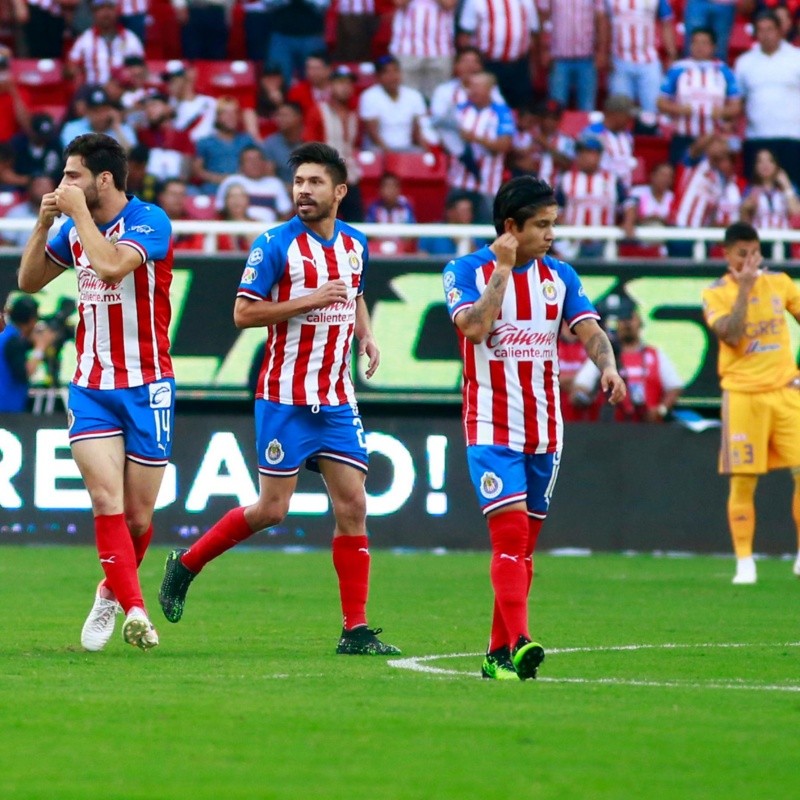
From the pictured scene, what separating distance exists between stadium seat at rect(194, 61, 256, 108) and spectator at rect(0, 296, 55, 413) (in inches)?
211

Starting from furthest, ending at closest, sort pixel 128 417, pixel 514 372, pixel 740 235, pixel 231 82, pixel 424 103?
1. pixel 231 82
2. pixel 424 103
3. pixel 740 235
4. pixel 128 417
5. pixel 514 372

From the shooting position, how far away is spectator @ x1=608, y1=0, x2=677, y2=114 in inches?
816

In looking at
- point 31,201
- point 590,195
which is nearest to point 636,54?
point 590,195

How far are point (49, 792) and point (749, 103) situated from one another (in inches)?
633

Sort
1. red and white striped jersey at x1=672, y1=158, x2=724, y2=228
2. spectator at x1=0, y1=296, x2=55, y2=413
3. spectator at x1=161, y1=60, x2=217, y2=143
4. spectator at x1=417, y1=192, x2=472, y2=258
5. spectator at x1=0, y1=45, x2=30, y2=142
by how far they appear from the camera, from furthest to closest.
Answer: spectator at x1=0, y1=45, x2=30, y2=142 < spectator at x1=161, y1=60, x2=217, y2=143 < red and white striped jersey at x1=672, y1=158, x2=724, y2=228 < spectator at x1=417, y1=192, x2=472, y2=258 < spectator at x1=0, y1=296, x2=55, y2=413

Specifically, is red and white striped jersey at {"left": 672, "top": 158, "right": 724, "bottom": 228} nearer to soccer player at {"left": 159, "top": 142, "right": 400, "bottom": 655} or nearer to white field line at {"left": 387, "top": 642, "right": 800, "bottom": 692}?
white field line at {"left": 387, "top": 642, "right": 800, "bottom": 692}

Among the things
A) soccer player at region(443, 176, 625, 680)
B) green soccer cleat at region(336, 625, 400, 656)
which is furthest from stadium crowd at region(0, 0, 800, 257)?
soccer player at region(443, 176, 625, 680)

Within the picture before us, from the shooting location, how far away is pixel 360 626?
8703 millimetres

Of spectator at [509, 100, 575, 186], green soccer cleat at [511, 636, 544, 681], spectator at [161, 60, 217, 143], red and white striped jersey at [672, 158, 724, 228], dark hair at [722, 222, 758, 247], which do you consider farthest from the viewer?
spectator at [161, 60, 217, 143]

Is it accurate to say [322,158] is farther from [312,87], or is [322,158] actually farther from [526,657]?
[312,87]

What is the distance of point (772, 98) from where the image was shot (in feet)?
65.0

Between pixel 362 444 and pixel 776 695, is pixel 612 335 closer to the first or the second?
pixel 362 444

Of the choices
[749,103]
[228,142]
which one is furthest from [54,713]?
[749,103]

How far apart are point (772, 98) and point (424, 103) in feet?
11.9
